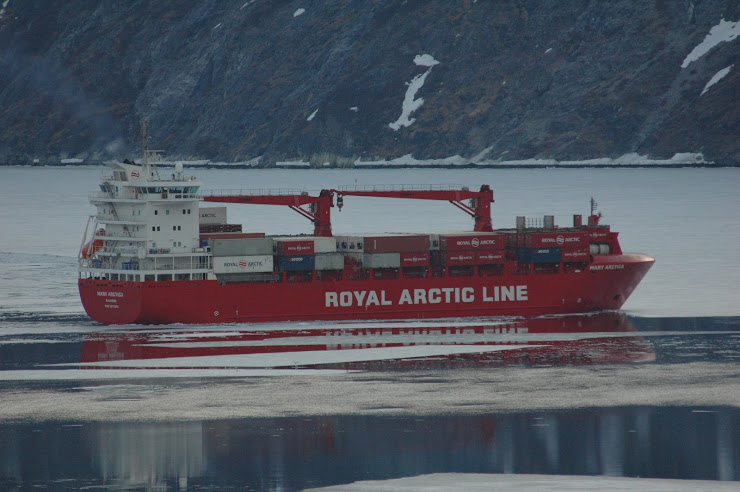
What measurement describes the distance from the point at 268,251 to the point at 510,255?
14954 millimetres

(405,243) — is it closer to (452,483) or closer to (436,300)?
(436,300)

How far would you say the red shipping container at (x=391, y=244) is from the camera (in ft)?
221

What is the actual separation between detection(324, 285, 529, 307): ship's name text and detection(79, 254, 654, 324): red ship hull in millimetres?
53

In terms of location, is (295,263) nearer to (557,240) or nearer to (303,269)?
(303,269)

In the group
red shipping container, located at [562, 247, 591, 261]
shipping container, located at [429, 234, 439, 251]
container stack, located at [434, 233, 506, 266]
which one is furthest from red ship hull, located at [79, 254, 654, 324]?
shipping container, located at [429, 234, 439, 251]

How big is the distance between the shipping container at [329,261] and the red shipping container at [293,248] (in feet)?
2.75

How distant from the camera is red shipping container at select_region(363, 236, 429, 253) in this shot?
67438 millimetres

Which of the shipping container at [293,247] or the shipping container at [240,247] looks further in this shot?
the shipping container at [293,247]

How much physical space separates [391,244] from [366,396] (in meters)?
22.4

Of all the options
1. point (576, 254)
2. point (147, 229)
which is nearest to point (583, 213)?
point (576, 254)

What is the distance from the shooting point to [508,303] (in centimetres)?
6925

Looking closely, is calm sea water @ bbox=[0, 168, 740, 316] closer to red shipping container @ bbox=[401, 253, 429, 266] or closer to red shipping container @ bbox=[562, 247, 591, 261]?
red shipping container @ bbox=[562, 247, 591, 261]

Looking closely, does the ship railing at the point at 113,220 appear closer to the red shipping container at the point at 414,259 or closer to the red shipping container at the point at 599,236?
the red shipping container at the point at 414,259

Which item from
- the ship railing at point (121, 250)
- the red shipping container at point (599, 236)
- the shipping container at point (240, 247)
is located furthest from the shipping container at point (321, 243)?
the red shipping container at point (599, 236)
